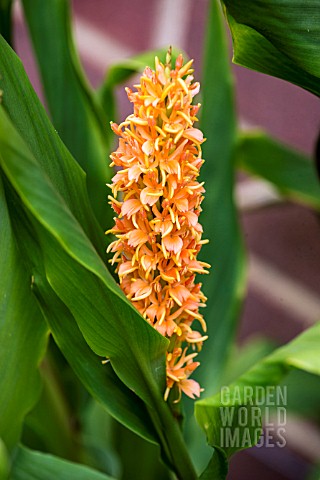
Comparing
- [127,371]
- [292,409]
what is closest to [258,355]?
[292,409]

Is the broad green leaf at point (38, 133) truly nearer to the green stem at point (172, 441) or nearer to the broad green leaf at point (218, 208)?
the green stem at point (172, 441)

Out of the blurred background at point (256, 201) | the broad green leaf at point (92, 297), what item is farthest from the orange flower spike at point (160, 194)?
the blurred background at point (256, 201)

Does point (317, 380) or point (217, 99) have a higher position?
point (217, 99)

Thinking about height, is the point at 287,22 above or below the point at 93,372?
above

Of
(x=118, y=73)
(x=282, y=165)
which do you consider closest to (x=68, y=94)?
(x=118, y=73)

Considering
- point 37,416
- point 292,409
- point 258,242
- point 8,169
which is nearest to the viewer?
point 8,169

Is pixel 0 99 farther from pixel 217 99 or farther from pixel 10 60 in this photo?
pixel 217 99

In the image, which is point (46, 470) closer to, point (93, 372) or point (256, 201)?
point (93, 372)
